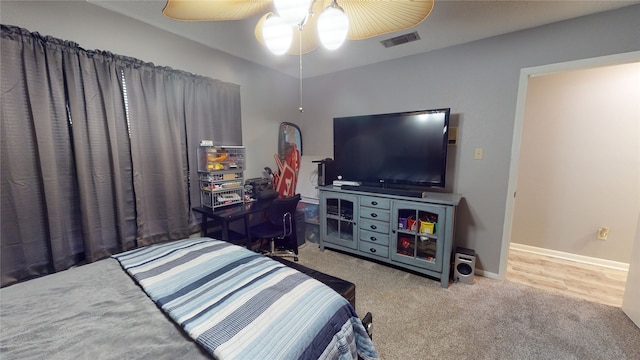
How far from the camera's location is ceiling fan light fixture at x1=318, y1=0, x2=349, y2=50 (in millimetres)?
1040

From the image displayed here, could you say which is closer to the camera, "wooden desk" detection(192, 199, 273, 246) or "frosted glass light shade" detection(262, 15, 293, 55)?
"frosted glass light shade" detection(262, 15, 293, 55)

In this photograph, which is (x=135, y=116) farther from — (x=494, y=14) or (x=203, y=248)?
(x=494, y=14)

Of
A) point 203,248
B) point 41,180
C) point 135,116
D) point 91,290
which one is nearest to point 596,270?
point 203,248

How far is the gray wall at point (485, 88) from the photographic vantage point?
1.96m

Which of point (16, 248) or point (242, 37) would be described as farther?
point (242, 37)

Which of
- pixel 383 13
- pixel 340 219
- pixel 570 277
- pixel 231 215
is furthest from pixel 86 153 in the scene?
pixel 570 277

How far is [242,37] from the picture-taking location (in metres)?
2.31

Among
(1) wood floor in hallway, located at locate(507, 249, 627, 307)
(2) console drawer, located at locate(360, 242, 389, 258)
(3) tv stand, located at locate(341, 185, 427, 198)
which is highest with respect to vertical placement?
(3) tv stand, located at locate(341, 185, 427, 198)

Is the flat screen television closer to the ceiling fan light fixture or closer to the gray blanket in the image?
the ceiling fan light fixture

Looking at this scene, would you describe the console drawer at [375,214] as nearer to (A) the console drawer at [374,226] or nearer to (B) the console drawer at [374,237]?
(A) the console drawer at [374,226]

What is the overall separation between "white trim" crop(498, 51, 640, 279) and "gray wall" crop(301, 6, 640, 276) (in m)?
0.03

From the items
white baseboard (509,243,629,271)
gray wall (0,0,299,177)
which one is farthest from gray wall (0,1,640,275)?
white baseboard (509,243,629,271)

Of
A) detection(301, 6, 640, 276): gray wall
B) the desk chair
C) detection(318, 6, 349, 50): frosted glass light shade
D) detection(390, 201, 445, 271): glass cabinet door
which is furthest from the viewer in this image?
the desk chair

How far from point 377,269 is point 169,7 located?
2700 millimetres
